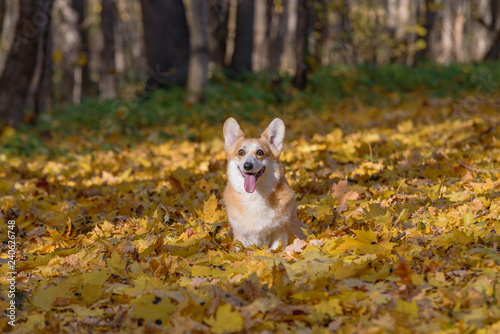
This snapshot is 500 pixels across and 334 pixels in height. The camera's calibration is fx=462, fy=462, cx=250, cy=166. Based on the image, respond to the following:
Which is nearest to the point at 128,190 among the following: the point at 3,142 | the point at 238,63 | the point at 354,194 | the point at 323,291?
the point at 354,194

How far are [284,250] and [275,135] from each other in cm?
109

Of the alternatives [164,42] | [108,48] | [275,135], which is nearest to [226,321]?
[275,135]

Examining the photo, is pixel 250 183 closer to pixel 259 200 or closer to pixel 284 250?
pixel 259 200

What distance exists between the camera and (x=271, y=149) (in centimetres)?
406

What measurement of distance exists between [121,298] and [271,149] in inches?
70.3

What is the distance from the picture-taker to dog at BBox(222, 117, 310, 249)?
369 centimetres

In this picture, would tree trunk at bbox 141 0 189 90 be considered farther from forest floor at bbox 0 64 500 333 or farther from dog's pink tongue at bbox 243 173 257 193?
dog's pink tongue at bbox 243 173 257 193

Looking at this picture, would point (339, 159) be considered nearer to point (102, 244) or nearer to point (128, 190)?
point (128, 190)

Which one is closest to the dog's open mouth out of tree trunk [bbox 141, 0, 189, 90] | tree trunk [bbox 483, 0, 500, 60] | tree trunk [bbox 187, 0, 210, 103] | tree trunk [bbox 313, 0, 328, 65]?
tree trunk [bbox 187, 0, 210, 103]

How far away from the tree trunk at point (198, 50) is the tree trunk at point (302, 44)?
9.09ft

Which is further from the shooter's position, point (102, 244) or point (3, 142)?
point (3, 142)

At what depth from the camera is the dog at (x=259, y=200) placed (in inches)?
145

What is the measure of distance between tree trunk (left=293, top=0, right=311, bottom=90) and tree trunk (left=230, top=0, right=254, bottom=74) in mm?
2981

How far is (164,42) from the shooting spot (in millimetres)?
14766
